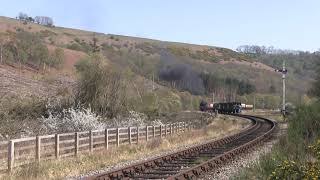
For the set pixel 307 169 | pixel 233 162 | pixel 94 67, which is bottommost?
pixel 233 162

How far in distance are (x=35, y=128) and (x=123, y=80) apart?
39.9 feet

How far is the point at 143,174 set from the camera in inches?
652

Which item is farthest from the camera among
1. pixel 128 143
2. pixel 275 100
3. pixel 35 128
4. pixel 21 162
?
pixel 275 100

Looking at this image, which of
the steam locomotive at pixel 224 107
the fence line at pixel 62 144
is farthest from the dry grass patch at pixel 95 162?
the steam locomotive at pixel 224 107

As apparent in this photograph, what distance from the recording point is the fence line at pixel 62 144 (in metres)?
18.3

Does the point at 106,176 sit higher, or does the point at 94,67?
the point at 94,67

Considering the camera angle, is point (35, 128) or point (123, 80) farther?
point (123, 80)

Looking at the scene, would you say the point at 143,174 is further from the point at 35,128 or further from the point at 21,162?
the point at 35,128

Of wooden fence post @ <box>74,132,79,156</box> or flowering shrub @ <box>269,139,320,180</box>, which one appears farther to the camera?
wooden fence post @ <box>74,132,79,156</box>

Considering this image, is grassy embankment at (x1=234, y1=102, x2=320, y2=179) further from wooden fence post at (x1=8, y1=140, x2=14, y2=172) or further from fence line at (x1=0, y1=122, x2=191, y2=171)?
fence line at (x1=0, y1=122, x2=191, y2=171)

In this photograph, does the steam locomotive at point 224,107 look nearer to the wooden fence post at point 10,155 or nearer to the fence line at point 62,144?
the fence line at point 62,144

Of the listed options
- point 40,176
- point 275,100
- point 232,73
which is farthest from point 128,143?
point 232,73

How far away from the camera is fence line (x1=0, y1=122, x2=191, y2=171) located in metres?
18.3

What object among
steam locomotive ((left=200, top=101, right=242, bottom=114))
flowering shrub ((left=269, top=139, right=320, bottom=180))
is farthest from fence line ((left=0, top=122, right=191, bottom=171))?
steam locomotive ((left=200, top=101, right=242, bottom=114))
